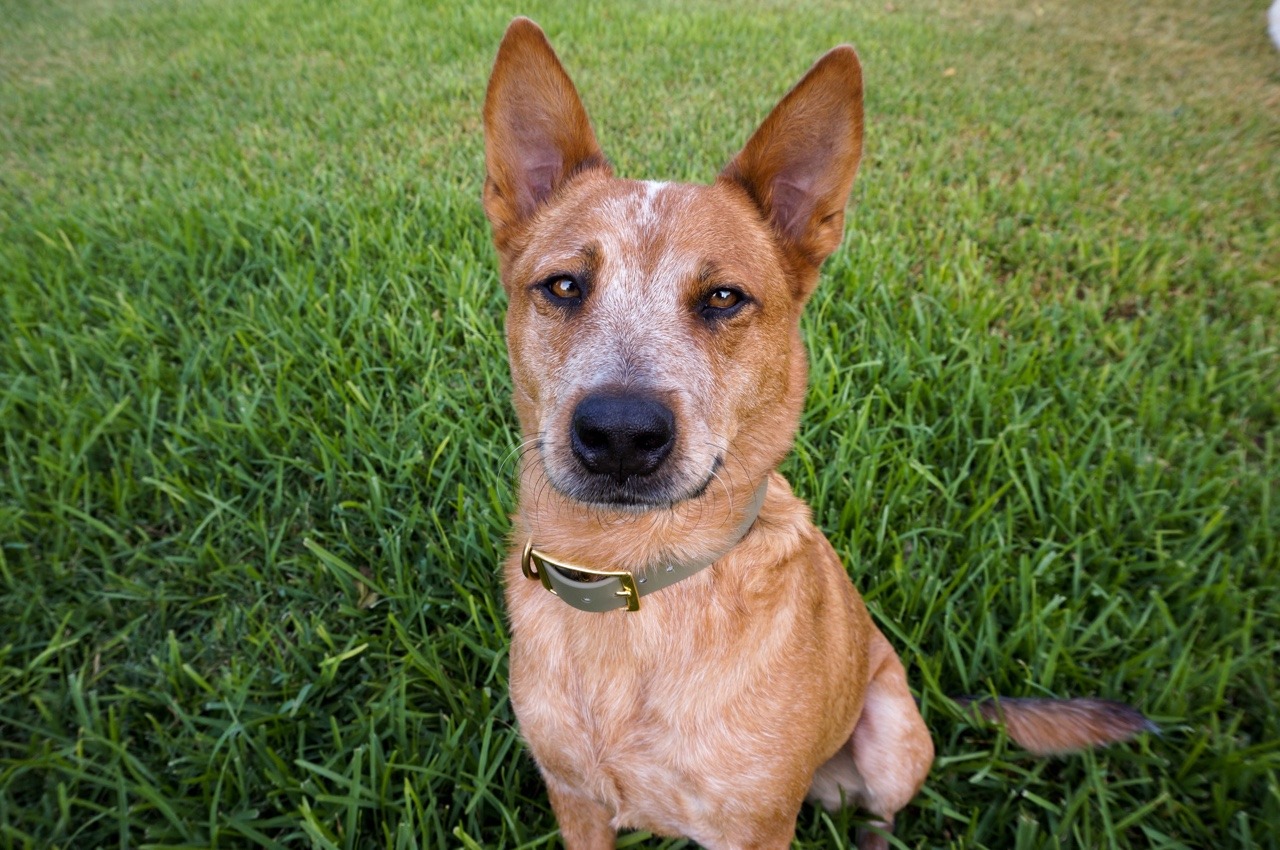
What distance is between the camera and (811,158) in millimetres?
2164

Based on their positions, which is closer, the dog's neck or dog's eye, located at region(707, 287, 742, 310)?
the dog's neck

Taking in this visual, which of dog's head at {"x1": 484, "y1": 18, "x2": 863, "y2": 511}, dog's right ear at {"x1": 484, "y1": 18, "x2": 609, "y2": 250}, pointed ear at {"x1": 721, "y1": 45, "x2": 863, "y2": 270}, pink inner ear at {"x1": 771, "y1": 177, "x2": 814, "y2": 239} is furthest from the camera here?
pink inner ear at {"x1": 771, "y1": 177, "x2": 814, "y2": 239}

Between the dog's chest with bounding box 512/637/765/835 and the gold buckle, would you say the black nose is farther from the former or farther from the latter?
the dog's chest with bounding box 512/637/765/835

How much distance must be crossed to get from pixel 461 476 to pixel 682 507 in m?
1.65

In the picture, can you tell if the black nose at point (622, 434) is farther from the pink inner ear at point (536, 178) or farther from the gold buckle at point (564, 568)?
the pink inner ear at point (536, 178)

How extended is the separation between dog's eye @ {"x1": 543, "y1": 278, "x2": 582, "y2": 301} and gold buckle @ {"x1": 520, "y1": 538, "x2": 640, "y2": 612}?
702 mm

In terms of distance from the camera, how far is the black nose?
5.16ft

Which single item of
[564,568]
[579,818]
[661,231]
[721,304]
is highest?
[661,231]

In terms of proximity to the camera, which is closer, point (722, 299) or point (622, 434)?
point (622, 434)

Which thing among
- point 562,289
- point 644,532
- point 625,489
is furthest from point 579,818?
point 562,289

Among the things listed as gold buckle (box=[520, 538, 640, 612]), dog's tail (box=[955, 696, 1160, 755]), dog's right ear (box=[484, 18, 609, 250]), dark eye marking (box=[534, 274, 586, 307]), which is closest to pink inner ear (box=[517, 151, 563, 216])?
dog's right ear (box=[484, 18, 609, 250])

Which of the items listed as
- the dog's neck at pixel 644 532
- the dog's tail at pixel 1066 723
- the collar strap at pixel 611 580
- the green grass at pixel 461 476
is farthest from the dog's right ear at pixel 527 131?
the dog's tail at pixel 1066 723

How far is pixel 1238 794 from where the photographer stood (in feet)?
7.45

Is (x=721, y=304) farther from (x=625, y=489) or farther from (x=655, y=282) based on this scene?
(x=625, y=489)
